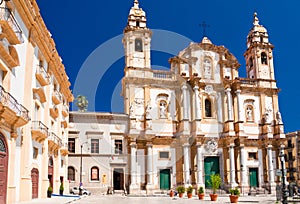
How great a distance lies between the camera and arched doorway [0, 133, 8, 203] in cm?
1695

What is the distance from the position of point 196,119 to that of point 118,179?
10.7 metres

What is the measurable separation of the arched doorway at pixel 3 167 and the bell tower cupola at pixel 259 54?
35035 millimetres

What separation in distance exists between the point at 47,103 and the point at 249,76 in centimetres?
3024

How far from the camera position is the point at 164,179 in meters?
39.6

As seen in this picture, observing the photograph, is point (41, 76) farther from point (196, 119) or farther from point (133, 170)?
point (196, 119)

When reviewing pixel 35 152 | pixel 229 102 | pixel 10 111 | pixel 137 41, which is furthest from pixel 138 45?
pixel 10 111

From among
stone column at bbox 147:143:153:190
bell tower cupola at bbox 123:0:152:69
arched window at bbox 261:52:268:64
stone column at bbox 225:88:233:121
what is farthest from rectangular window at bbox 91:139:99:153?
arched window at bbox 261:52:268:64

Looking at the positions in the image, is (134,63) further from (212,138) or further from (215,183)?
(215,183)

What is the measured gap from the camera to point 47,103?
26844mm

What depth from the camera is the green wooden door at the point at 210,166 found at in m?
41.0

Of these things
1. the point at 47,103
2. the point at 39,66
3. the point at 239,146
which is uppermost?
the point at 39,66

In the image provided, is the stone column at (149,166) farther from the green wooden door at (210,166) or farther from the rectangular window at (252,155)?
the rectangular window at (252,155)

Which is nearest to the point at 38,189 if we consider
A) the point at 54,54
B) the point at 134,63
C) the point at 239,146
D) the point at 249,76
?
the point at 54,54

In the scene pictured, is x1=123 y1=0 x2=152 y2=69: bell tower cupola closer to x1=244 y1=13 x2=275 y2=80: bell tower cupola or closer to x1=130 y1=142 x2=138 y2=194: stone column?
x1=130 y1=142 x2=138 y2=194: stone column
